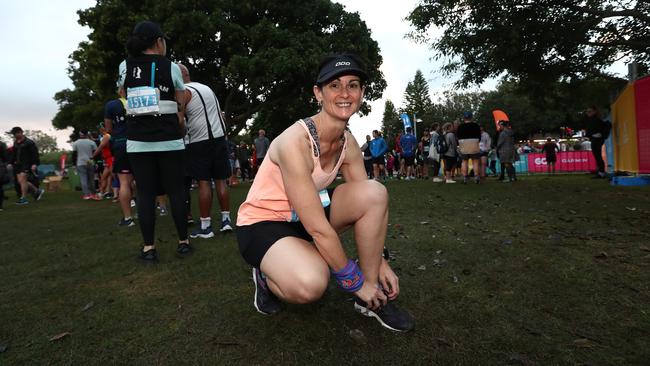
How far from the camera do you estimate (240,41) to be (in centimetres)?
1778

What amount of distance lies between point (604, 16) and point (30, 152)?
15240 mm

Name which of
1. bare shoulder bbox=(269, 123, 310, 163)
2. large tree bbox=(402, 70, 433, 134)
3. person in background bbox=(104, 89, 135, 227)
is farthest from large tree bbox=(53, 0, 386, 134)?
large tree bbox=(402, 70, 433, 134)

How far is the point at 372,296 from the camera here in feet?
6.74

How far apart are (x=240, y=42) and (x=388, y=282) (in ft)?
58.2

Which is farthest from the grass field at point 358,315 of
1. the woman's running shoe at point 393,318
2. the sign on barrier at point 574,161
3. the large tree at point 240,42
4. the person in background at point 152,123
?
the sign on barrier at point 574,161

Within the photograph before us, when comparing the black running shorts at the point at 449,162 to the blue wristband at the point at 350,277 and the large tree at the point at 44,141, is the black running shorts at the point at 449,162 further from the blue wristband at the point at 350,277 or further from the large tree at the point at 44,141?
the large tree at the point at 44,141

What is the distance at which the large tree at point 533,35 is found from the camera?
29.9ft

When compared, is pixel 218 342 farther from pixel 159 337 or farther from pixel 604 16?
pixel 604 16

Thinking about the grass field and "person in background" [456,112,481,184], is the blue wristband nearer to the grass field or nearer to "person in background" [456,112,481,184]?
the grass field

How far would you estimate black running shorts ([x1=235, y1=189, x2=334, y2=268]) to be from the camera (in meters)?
2.19

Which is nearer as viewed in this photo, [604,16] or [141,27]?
[141,27]

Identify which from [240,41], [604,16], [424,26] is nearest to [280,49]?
[240,41]

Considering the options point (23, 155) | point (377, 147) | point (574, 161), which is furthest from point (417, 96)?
point (23, 155)

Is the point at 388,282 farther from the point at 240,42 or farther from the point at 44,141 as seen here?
the point at 44,141
